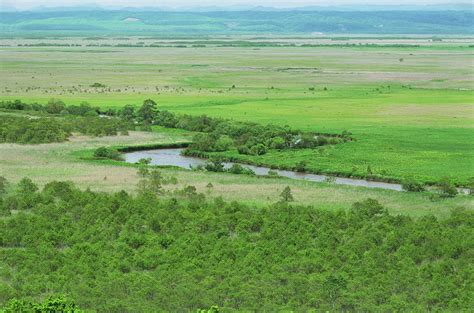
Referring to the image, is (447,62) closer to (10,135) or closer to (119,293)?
(10,135)

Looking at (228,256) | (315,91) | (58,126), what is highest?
(228,256)

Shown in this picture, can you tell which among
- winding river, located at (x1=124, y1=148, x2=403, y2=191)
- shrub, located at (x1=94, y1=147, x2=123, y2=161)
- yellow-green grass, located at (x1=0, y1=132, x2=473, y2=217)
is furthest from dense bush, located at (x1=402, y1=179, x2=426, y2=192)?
shrub, located at (x1=94, y1=147, x2=123, y2=161)

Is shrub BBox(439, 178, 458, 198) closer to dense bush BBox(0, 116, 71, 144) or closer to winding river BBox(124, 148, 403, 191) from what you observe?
winding river BBox(124, 148, 403, 191)

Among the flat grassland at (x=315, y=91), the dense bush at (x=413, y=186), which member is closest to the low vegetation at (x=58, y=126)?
the flat grassland at (x=315, y=91)

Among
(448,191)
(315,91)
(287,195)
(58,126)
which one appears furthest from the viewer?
(315,91)

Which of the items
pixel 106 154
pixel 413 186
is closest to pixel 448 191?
pixel 413 186

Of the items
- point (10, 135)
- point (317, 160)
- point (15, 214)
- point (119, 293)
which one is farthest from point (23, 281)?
point (10, 135)

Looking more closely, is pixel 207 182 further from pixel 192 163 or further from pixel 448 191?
pixel 448 191

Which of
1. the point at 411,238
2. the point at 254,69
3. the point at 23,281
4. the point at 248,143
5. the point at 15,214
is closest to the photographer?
the point at 23,281
